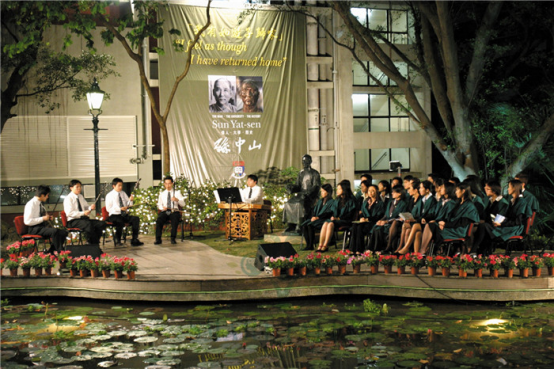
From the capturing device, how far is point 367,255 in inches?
324

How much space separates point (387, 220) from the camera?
959cm

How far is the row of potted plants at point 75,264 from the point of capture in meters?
8.03

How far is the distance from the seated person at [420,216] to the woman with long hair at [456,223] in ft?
0.58

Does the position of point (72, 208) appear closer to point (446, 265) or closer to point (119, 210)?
point (119, 210)

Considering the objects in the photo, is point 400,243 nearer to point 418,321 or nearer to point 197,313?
point 418,321

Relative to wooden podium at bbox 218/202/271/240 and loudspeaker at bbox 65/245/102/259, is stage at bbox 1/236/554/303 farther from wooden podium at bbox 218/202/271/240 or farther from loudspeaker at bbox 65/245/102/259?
wooden podium at bbox 218/202/271/240

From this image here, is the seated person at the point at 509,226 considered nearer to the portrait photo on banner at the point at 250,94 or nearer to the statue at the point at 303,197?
the statue at the point at 303,197

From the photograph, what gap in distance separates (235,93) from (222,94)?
0.36 metres

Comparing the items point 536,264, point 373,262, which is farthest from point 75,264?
point 536,264

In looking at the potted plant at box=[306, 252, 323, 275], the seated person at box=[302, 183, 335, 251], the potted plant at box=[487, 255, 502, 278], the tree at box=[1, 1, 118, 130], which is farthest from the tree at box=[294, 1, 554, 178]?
the tree at box=[1, 1, 118, 130]

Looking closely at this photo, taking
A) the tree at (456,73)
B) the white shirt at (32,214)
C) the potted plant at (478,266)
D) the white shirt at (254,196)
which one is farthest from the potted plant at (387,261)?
the white shirt at (32,214)

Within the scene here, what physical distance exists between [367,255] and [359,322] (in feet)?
5.53

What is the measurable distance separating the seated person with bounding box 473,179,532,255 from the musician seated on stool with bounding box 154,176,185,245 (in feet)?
18.3

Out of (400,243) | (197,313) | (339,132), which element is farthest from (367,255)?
(339,132)
